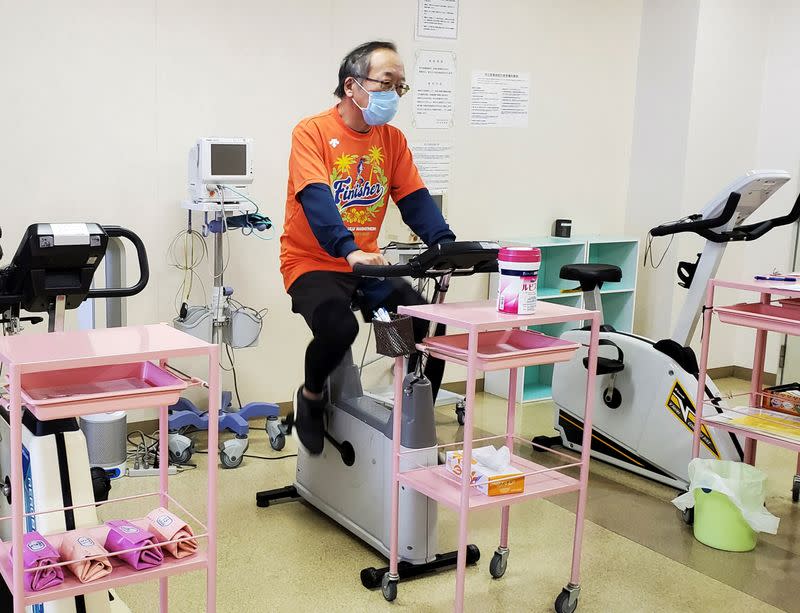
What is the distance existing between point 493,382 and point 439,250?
2876mm

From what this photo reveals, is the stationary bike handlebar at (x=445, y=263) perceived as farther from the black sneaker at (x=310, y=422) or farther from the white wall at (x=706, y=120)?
the white wall at (x=706, y=120)

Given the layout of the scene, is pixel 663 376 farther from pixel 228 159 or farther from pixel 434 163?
pixel 228 159

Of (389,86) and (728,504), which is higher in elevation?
(389,86)

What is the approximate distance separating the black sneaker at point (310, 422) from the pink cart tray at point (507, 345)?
0.74m

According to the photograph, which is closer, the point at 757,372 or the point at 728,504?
the point at 728,504

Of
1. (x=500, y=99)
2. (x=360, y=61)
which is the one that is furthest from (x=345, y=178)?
(x=500, y=99)

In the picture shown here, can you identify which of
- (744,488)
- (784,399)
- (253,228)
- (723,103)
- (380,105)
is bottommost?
(744,488)

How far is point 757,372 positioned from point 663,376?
38 centimetres

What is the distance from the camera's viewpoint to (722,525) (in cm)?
330

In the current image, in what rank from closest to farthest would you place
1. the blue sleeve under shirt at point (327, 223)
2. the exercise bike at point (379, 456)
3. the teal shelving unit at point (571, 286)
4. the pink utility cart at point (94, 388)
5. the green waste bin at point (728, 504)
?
the pink utility cart at point (94, 388) → the exercise bike at point (379, 456) → the blue sleeve under shirt at point (327, 223) → the green waste bin at point (728, 504) → the teal shelving unit at point (571, 286)

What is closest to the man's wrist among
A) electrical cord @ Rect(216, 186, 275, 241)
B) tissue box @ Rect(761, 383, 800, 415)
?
electrical cord @ Rect(216, 186, 275, 241)

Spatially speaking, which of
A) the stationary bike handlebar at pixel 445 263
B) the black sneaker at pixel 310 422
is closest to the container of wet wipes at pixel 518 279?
the stationary bike handlebar at pixel 445 263

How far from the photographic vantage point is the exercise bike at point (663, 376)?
3.61 metres

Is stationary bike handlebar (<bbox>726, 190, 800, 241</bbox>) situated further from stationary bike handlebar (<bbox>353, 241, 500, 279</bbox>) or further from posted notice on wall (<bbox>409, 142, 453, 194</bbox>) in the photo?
posted notice on wall (<bbox>409, 142, 453, 194</bbox>)
